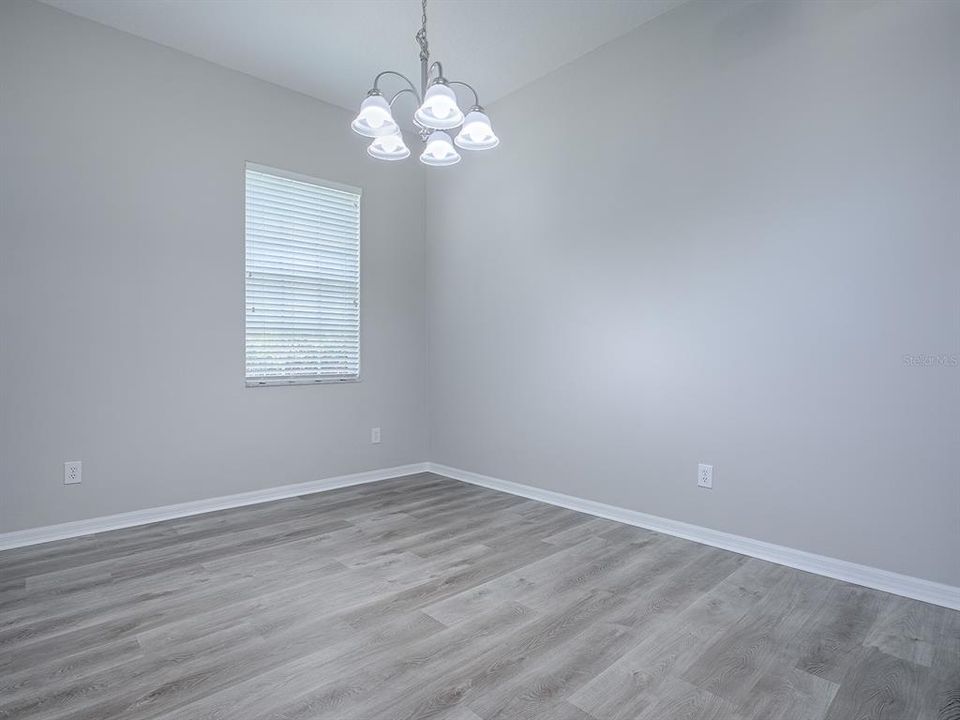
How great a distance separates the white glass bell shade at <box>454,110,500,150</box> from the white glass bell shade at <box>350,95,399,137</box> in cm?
30

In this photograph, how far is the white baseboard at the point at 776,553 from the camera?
7.29 ft

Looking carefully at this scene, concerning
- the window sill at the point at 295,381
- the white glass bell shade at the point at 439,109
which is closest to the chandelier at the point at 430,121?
the white glass bell shade at the point at 439,109

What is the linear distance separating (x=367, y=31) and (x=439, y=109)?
57.5 inches

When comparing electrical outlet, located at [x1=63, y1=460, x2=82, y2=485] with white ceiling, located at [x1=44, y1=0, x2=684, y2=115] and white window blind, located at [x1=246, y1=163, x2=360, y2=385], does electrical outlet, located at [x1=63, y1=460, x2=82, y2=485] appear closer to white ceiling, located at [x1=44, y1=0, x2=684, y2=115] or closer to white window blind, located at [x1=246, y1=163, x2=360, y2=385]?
white window blind, located at [x1=246, y1=163, x2=360, y2=385]

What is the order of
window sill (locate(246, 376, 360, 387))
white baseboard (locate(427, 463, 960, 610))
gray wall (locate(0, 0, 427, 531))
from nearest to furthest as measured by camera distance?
white baseboard (locate(427, 463, 960, 610))
gray wall (locate(0, 0, 427, 531))
window sill (locate(246, 376, 360, 387))

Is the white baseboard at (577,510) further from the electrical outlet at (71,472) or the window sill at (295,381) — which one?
the window sill at (295,381)

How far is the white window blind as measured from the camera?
3.72 meters

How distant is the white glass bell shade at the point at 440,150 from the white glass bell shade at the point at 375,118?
23cm

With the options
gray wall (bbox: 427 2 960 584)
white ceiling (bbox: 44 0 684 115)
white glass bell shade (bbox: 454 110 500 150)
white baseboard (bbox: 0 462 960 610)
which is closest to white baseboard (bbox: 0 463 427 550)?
white baseboard (bbox: 0 462 960 610)

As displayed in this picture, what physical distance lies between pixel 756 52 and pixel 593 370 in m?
1.93

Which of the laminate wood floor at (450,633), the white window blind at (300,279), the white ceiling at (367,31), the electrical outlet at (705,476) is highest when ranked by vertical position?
the white ceiling at (367,31)

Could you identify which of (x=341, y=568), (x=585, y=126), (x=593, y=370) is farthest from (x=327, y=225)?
(x=341, y=568)

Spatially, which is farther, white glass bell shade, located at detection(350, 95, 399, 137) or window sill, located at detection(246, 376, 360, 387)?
window sill, located at detection(246, 376, 360, 387)

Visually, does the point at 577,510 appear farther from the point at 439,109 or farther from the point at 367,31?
the point at 367,31
